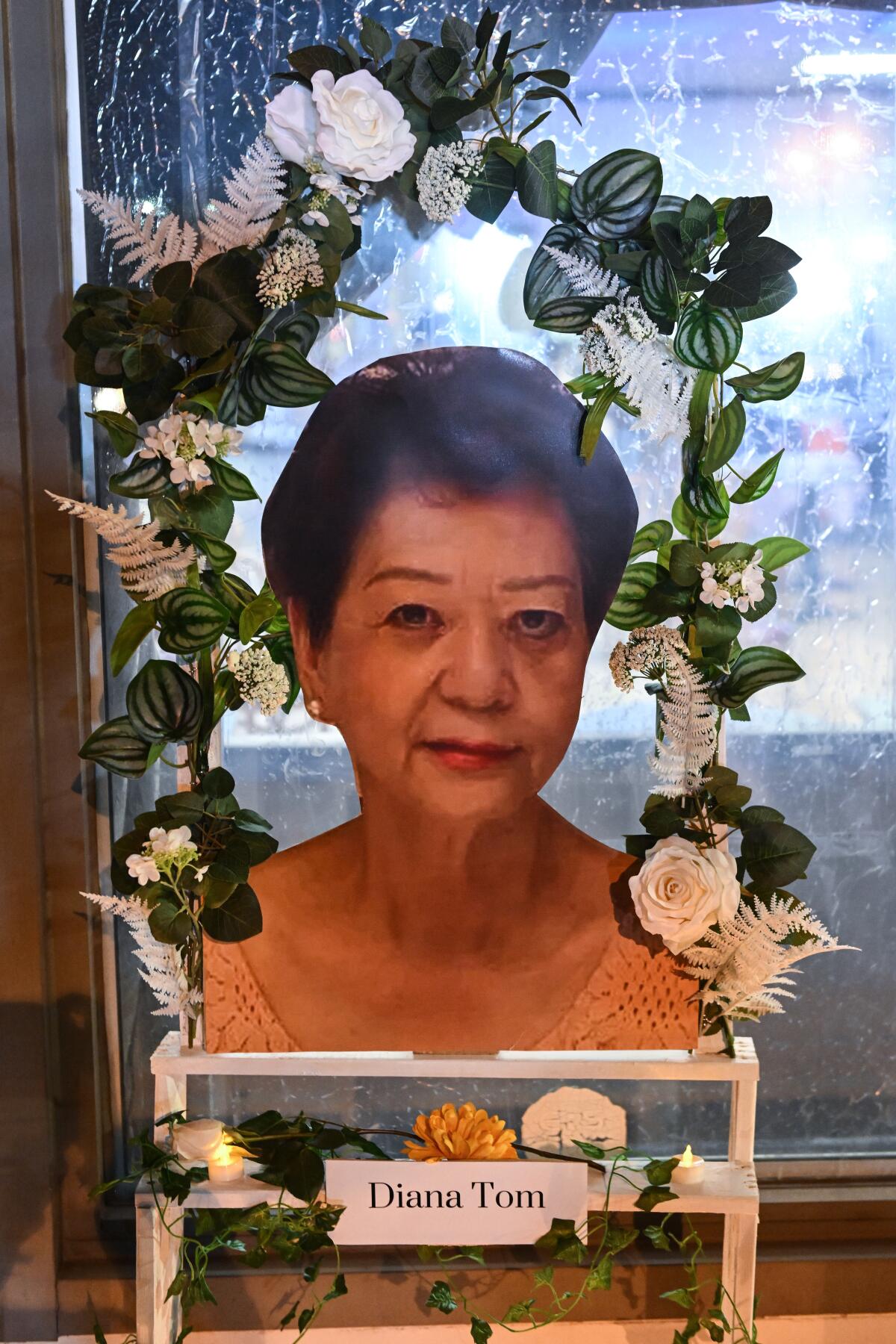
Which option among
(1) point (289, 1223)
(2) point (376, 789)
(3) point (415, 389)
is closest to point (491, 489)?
(3) point (415, 389)

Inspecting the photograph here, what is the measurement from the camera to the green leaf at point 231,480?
1.18 meters

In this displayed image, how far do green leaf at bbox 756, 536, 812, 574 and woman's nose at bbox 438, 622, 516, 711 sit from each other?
31 cm

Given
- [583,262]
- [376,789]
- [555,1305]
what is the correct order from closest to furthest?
1. [583,262]
2. [376,789]
3. [555,1305]

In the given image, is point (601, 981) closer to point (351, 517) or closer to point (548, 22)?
point (351, 517)

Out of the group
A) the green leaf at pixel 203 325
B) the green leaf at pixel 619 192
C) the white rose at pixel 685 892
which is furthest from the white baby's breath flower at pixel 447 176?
the white rose at pixel 685 892

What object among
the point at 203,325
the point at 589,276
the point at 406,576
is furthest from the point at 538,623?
the point at 203,325

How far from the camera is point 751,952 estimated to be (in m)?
1.18

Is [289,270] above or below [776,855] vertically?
above

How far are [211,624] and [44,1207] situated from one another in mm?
804

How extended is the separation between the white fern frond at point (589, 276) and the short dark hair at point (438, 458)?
0.10 metres

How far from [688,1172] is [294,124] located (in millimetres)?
1223

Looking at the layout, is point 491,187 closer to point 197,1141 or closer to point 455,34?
point 455,34

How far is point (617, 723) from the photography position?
4.51ft

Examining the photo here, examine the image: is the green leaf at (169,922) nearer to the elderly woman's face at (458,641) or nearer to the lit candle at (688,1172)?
the elderly woman's face at (458,641)
